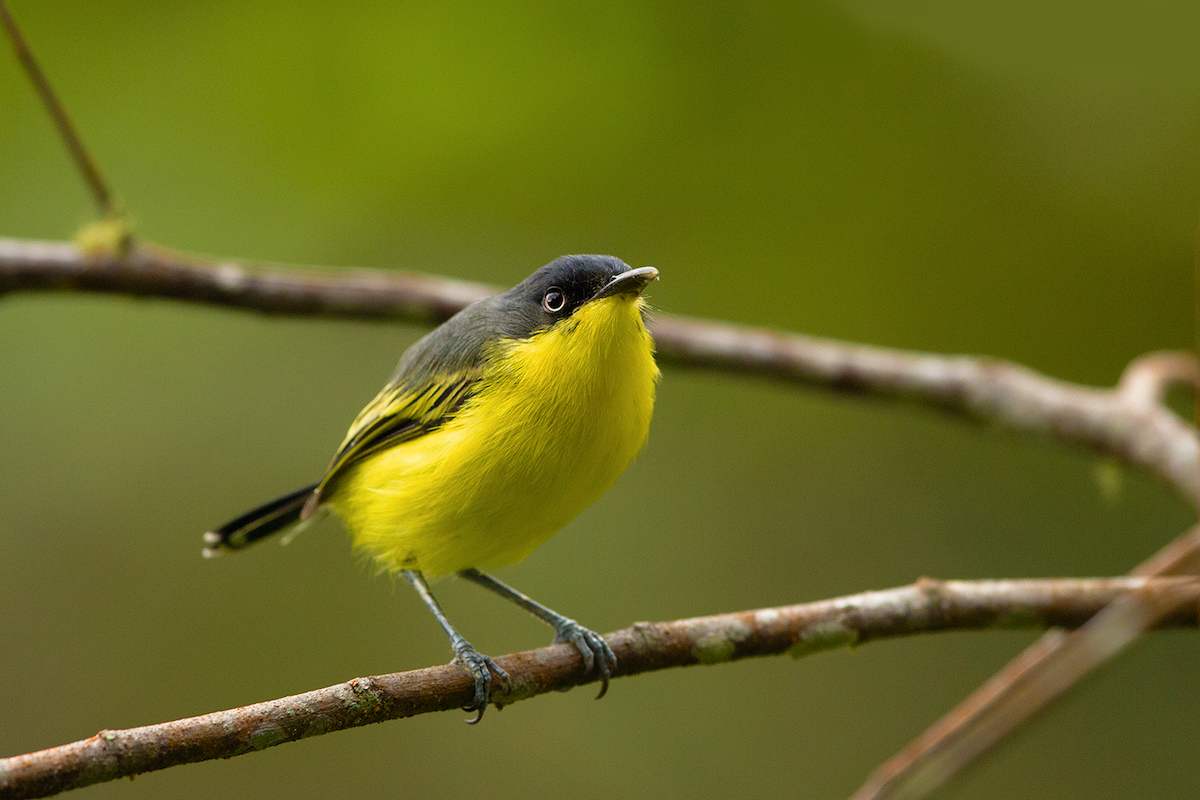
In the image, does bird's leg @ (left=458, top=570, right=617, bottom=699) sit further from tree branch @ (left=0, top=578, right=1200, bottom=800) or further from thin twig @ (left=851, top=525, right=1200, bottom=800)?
thin twig @ (left=851, top=525, right=1200, bottom=800)

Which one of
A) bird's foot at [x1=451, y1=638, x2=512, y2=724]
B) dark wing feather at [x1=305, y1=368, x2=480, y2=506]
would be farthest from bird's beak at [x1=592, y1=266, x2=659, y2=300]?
bird's foot at [x1=451, y1=638, x2=512, y2=724]

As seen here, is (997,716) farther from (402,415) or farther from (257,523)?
(257,523)

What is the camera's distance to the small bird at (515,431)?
8.88ft

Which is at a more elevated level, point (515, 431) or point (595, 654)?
point (515, 431)

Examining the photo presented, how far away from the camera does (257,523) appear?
144 inches

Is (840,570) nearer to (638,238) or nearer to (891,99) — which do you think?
(638,238)

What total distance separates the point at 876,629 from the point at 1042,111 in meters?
4.51

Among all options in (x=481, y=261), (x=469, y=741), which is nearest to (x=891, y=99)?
(x=481, y=261)

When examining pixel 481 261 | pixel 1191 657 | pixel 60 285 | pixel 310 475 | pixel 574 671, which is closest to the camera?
pixel 574 671

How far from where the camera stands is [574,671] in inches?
104

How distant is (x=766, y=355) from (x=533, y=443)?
2036 millimetres

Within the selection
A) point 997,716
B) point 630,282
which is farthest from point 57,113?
point 997,716

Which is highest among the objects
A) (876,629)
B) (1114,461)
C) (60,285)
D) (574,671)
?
(60,285)

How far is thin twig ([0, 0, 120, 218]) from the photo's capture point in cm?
324
